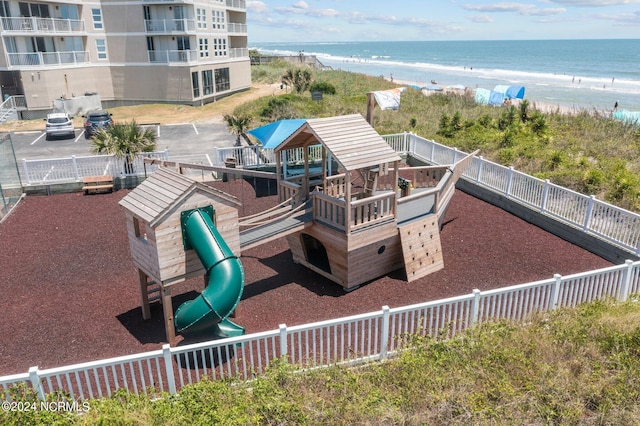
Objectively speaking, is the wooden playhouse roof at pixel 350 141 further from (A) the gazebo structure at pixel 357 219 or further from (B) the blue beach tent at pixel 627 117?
(B) the blue beach tent at pixel 627 117

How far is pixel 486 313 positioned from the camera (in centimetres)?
771

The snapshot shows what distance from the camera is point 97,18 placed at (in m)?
37.2

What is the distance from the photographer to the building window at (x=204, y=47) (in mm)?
39031

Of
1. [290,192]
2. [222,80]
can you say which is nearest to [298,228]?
[290,192]

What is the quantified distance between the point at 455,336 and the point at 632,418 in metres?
2.42

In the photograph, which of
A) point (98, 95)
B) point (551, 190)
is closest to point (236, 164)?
point (551, 190)

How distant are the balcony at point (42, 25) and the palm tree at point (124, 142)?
21486 millimetres

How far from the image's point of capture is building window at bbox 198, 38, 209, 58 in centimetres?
3903

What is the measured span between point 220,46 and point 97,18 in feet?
34.1

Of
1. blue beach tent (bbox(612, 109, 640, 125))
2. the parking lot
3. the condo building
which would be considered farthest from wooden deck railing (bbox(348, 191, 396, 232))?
the condo building

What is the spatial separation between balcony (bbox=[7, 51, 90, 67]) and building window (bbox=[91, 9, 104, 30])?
2.43 meters

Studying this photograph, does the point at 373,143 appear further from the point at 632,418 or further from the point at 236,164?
the point at 236,164

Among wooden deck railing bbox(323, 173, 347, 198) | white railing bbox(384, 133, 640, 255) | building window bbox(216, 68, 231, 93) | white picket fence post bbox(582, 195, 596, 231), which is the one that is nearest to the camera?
white railing bbox(384, 133, 640, 255)

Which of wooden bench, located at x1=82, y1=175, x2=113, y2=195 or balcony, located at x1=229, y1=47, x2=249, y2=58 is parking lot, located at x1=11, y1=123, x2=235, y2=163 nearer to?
wooden bench, located at x1=82, y1=175, x2=113, y2=195
